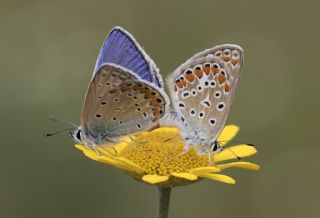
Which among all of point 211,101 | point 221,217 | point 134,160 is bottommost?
point 221,217

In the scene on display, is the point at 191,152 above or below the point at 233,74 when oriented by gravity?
below

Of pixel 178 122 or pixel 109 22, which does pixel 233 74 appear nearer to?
pixel 178 122

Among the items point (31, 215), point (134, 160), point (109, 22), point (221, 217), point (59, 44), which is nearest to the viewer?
point (134, 160)

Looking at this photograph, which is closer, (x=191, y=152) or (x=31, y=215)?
(x=191, y=152)

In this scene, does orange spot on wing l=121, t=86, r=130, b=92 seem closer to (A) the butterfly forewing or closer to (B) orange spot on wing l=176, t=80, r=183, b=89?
(A) the butterfly forewing

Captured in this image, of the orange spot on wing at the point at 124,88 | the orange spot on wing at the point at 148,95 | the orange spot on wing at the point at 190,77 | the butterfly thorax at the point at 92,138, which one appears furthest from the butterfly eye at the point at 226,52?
the butterfly thorax at the point at 92,138

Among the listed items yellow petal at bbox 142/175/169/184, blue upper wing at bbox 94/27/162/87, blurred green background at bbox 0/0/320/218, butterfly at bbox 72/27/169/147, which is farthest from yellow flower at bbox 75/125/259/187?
blurred green background at bbox 0/0/320/218

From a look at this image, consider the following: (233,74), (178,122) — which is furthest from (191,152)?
(233,74)
